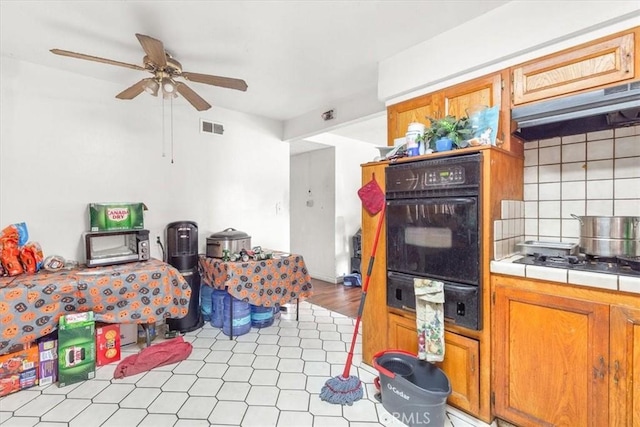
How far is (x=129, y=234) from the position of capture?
104 inches

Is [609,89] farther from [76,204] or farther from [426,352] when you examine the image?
[76,204]

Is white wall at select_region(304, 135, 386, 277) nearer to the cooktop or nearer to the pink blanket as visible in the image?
the pink blanket

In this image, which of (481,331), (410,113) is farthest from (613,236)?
(410,113)

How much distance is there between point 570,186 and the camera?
1753 millimetres

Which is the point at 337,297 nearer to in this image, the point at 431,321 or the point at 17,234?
the point at 431,321

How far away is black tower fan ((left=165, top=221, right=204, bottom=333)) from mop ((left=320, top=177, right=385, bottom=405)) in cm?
160

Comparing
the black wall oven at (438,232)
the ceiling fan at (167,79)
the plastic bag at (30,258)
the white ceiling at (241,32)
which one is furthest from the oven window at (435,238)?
the plastic bag at (30,258)

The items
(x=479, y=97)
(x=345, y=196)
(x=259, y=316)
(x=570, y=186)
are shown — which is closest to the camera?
(x=570, y=186)

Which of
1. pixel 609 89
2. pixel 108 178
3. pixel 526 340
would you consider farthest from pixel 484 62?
pixel 108 178

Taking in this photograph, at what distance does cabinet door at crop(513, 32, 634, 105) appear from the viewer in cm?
140

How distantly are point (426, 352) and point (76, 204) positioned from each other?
3.00 metres

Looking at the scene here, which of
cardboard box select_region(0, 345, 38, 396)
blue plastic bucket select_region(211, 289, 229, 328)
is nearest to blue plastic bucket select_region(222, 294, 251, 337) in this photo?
blue plastic bucket select_region(211, 289, 229, 328)

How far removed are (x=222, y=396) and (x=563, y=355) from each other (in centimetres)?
188

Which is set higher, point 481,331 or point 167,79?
point 167,79
